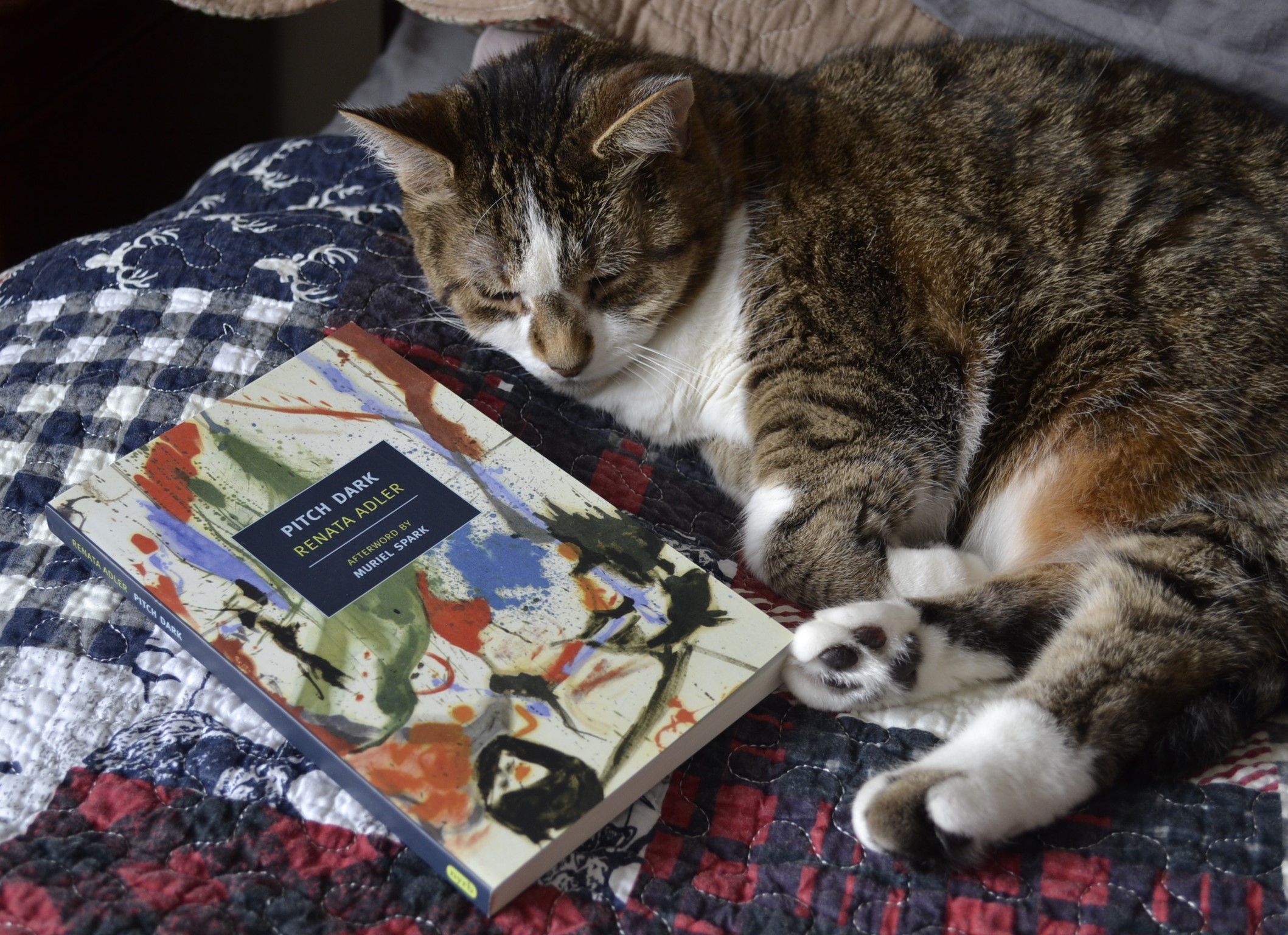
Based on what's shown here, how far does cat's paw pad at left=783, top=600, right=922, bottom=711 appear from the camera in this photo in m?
0.96

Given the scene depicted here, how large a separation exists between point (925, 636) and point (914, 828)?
0.71 ft

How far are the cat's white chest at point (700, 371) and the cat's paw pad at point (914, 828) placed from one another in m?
0.50

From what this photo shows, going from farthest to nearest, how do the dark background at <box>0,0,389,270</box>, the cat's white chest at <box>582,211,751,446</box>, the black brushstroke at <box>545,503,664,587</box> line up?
1. the dark background at <box>0,0,389,270</box>
2. the cat's white chest at <box>582,211,751,446</box>
3. the black brushstroke at <box>545,503,664,587</box>

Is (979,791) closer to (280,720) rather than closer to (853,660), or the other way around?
(853,660)

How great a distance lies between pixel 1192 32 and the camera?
124 cm

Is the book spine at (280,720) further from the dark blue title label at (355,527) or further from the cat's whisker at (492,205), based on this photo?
the cat's whisker at (492,205)

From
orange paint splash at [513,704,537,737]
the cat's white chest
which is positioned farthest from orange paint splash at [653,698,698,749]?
the cat's white chest

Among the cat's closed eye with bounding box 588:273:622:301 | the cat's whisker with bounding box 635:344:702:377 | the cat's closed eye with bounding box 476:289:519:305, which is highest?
the cat's closed eye with bounding box 588:273:622:301

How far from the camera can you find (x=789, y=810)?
89 cm

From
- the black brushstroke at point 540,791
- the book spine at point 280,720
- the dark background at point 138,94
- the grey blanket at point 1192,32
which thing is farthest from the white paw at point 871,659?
the dark background at point 138,94

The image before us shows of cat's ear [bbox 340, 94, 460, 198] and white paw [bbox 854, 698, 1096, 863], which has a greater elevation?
cat's ear [bbox 340, 94, 460, 198]

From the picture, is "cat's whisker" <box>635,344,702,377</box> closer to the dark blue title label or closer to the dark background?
the dark blue title label

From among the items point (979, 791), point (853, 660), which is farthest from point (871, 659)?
point (979, 791)

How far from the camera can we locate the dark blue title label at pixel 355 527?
0.98 meters
